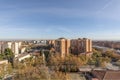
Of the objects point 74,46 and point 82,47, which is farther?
point 74,46

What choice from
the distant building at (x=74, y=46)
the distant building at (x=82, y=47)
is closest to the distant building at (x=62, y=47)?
the distant building at (x=74, y=46)

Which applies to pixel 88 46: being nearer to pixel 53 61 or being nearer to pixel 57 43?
pixel 57 43

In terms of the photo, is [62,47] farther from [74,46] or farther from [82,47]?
[74,46]

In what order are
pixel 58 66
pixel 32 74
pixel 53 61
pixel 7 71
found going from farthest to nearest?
1. pixel 53 61
2. pixel 58 66
3. pixel 7 71
4. pixel 32 74

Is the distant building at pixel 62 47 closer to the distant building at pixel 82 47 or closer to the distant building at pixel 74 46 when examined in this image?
the distant building at pixel 74 46

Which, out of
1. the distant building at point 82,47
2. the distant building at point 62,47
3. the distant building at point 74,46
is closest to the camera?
the distant building at point 62,47

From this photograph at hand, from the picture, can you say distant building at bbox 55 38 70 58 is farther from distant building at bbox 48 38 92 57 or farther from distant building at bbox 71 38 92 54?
distant building at bbox 71 38 92 54

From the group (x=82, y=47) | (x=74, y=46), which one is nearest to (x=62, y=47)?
(x=82, y=47)

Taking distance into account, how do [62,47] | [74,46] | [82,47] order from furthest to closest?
[74,46] → [82,47] → [62,47]

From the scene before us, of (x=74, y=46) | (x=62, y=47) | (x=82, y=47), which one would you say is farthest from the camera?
(x=74, y=46)

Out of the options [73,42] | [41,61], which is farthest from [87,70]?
[73,42]

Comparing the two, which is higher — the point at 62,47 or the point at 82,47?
the point at 62,47
